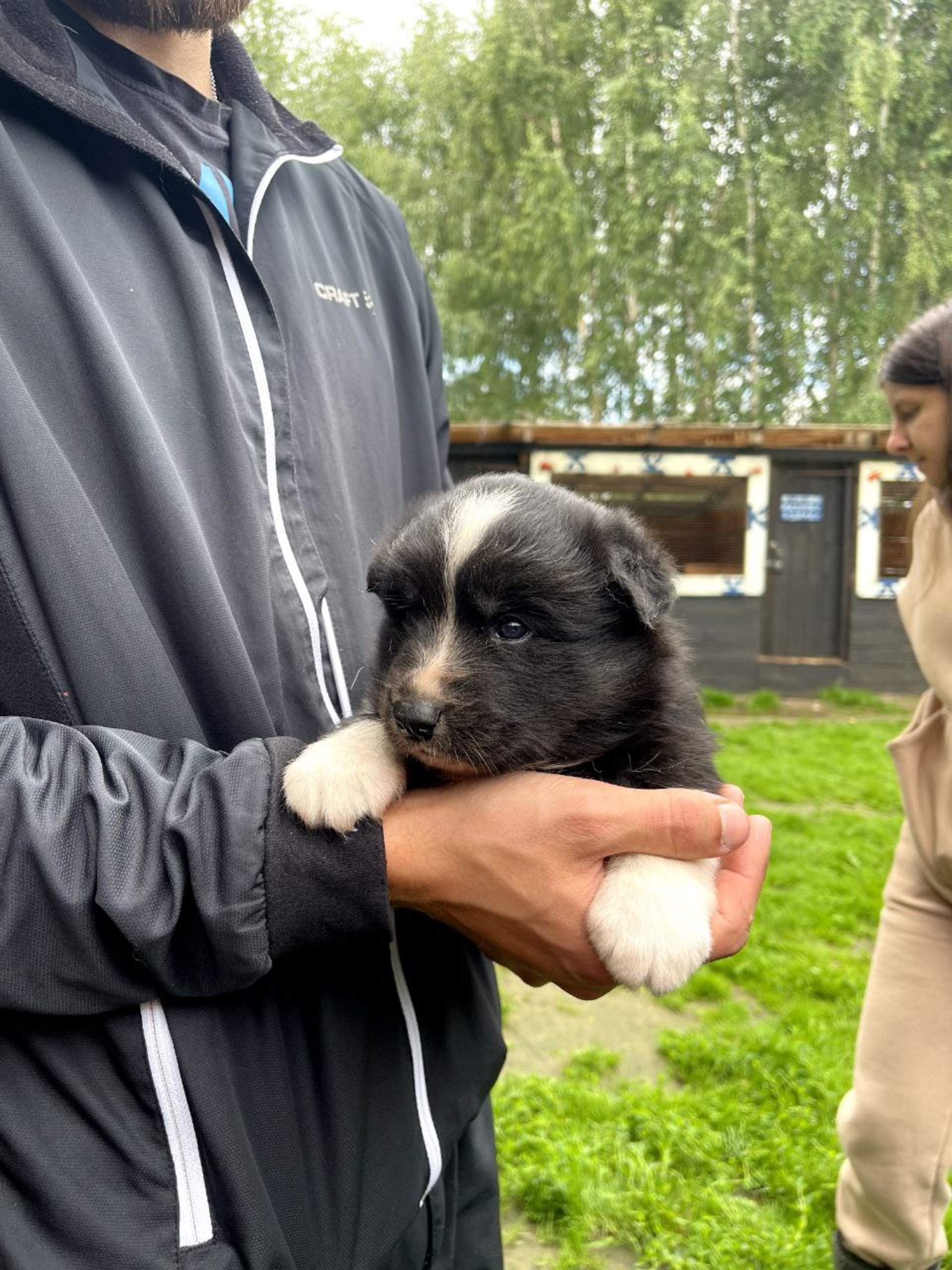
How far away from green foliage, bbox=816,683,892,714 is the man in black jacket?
11.9 m

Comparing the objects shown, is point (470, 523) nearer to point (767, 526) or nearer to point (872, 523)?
point (767, 526)

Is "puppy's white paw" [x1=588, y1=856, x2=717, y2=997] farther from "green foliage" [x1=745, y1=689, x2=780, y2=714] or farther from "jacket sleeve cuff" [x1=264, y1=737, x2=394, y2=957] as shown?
"green foliage" [x1=745, y1=689, x2=780, y2=714]

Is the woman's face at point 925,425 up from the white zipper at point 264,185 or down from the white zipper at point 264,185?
down

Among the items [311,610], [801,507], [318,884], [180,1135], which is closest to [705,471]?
[801,507]

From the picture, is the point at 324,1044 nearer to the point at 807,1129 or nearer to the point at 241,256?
the point at 241,256

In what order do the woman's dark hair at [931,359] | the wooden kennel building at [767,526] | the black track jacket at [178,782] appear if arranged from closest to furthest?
1. the black track jacket at [178,782]
2. the woman's dark hair at [931,359]
3. the wooden kennel building at [767,526]

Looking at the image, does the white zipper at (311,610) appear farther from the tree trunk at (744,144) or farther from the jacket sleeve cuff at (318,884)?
the tree trunk at (744,144)

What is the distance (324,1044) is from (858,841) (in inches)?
255

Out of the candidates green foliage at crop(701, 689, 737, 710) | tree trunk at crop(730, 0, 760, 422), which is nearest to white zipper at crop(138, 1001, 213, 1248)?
green foliage at crop(701, 689, 737, 710)

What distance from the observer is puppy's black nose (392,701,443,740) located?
1.61 m

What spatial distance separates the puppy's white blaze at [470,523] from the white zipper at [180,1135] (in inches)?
37.0

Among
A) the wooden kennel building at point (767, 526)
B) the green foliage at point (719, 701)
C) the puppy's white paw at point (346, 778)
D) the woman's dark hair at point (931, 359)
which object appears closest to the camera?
the puppy's white paw at point (346, 778)

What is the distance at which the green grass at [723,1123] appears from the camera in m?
3.24

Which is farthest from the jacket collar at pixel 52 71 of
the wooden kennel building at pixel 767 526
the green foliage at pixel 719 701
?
the green foliage at pixel 719 701
